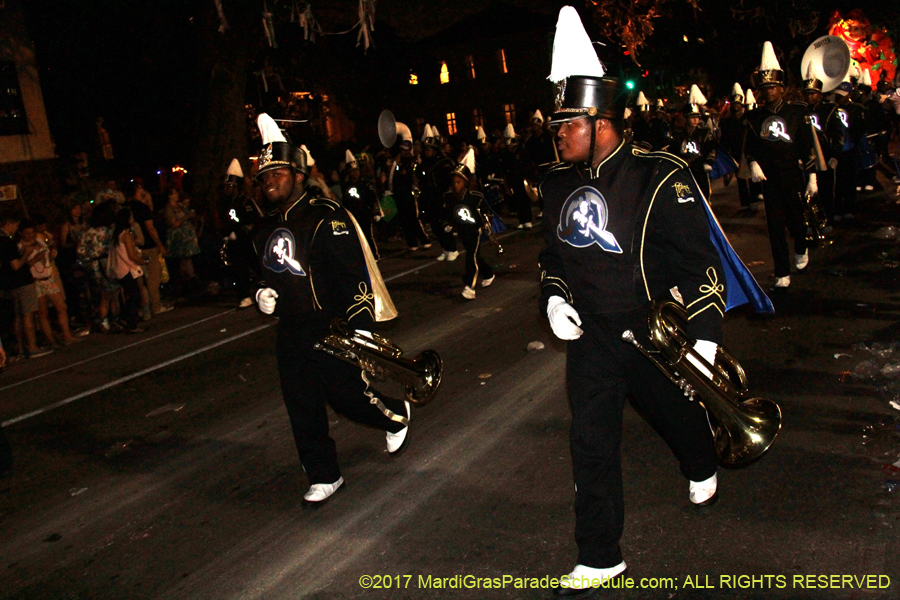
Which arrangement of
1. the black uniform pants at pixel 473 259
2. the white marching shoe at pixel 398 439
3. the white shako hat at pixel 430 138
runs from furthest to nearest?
the white shako hat at pixel 430 138 → the black uniform pants at pixel 473 259 → the white marching shoe at pixel 398 439

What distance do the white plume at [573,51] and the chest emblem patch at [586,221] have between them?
543 mm

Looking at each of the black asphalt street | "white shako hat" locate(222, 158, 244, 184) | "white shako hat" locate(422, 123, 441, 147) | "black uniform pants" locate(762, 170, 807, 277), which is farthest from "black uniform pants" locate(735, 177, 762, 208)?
"white shako hat" locate(222, 158, 244, 184)

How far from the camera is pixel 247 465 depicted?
5750 millimetres

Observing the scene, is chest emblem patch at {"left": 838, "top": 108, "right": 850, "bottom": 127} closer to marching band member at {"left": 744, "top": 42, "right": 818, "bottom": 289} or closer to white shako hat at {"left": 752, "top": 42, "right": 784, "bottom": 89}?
white shako hat at {"left": 752, "top": 42, "right": 784, "bottom": 89}

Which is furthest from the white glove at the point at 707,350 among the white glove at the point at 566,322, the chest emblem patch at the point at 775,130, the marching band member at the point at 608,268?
the chest emblem patch at the point at 775,130

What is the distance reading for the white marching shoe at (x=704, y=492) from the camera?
13.5 feet

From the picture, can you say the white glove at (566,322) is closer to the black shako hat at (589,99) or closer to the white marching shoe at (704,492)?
the black shako hat at (589,99)

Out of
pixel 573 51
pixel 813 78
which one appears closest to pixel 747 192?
pixel 813 78

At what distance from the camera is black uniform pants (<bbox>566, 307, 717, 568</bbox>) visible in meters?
3.54

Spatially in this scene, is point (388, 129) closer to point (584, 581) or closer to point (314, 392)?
point (314, 392)

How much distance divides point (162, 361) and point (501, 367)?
4.61 metres

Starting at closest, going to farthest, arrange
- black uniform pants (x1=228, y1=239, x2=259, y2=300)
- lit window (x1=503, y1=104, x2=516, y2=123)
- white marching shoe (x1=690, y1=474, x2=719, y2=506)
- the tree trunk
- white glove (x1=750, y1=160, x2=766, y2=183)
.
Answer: white marching shoe (x1=690, y1=474, x2=719, y2=506) < white glove (x1=750, y1=160, x2=766, y2=183) < black uniform pants (x1=228, y1=239, x2=259, y2=300) < the tree trunk < lit window (x1=503, y1=104, x2=516, y2=123)

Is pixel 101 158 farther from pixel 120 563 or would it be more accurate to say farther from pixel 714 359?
pixel 714 359

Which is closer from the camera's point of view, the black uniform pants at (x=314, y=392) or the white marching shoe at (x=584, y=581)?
the white marching shoe at (x=584, y=581)
